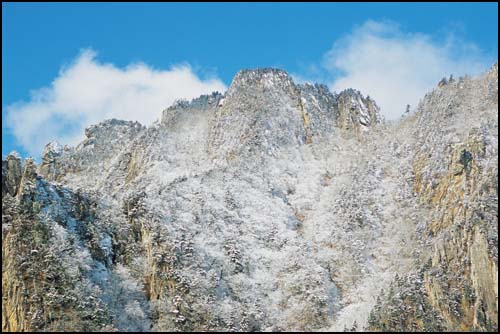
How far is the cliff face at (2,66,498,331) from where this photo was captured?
62.6 meters

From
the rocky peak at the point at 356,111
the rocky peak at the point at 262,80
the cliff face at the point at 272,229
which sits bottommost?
the cliff face at the point at 272,229

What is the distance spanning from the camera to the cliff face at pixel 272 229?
62.6m

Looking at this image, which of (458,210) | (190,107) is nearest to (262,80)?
(190,107)

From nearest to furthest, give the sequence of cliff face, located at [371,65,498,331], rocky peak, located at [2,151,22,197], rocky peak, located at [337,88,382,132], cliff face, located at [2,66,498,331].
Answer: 1. cliff face, located at [2,66,498,331]
2. cliff face, located at [371,65,498,331]
3. rocky peak, located at [2,151,22,197]
4. rocky peak, located at [337,88,382,132]

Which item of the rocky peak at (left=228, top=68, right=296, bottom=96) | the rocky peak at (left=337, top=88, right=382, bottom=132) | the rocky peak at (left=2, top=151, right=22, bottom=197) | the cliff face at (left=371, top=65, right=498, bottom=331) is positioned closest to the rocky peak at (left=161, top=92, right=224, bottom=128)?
the rocky peak at (left=228, top=68, right=296, bottom=96)

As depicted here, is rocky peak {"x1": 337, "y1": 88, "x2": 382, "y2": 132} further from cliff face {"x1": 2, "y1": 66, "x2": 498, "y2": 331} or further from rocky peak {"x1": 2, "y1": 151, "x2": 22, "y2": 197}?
rocky peak {"x1": 2, "y1": 151, "x2": 22, "y2": 197}

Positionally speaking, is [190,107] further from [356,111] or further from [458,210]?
[458,210]

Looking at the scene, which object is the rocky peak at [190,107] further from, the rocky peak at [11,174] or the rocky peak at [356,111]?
the rocky peak at [11,174]

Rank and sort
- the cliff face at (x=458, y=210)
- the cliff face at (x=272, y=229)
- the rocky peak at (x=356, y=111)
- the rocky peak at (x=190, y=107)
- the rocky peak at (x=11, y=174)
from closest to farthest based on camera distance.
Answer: the cliff face at (x=272, y=229), the cliff face at (x=458, y=210), the rocky peak at (x=11, y=174), the rocky peak at (x=356, y=111), the rocky peak at (x=190, y=107)

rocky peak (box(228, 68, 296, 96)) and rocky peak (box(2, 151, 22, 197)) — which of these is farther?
rocky peak (box(228, 68, 296, 96))

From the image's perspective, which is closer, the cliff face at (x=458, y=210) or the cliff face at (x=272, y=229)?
the cliff face at (x=272, y=229)

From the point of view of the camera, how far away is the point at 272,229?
76500mm

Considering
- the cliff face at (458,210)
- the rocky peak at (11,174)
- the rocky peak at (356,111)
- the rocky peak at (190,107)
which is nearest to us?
the cliff face at (458,210)

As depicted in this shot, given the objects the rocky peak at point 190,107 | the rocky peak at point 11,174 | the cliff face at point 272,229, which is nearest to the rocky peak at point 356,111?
the cliff face at point 272,229
